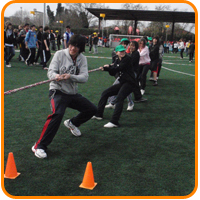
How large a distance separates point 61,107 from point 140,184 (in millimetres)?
1569

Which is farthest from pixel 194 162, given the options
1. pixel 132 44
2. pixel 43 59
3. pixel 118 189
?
pixel 43 59

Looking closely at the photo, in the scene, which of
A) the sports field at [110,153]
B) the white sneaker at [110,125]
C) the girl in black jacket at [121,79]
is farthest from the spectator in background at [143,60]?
the white sneaker at [110,125]

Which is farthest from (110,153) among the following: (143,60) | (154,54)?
(154,54)

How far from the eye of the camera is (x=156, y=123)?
528 cm

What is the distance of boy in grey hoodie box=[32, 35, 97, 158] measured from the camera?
140 inches

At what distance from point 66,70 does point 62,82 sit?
19 centimetres

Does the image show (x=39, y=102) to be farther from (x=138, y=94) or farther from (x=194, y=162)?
(x=194, y=162)

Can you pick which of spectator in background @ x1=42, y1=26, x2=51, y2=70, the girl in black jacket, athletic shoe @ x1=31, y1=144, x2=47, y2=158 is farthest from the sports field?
spectator in background @ x1=42, y1=26, x2=51, y2=70

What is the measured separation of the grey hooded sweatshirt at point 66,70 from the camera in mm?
3627

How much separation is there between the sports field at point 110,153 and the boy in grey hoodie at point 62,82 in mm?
288

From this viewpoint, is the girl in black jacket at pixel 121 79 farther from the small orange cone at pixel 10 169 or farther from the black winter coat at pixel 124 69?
the small orange cone at pixel 10 169

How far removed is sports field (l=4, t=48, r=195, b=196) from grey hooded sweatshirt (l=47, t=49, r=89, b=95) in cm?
97

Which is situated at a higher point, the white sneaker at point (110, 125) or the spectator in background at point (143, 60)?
the spectator in background at point (143, 60)

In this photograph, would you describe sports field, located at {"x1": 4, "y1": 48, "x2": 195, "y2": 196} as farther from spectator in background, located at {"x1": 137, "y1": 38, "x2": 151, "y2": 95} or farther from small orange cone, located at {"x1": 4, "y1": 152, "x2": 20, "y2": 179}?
spectator in background, located at {"x1": 137, "y1": 38, "x2": 151, "y2": 95}
